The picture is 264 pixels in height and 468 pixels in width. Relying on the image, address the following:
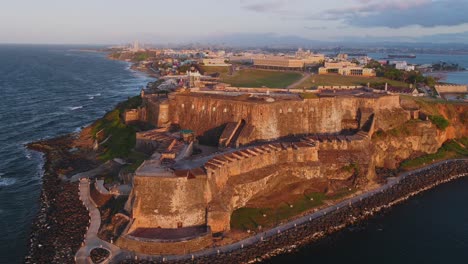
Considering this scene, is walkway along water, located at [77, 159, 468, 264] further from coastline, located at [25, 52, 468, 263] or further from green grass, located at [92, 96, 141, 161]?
green grass, located at [92, 96, 141, 161]

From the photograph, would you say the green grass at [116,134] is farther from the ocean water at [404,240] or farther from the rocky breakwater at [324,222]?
the ocean water at [404,240]

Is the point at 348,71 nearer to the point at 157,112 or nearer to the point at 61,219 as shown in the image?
the point at 157,112

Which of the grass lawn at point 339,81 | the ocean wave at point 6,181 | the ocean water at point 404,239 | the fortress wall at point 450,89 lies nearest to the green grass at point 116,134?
the ocean wave at point 6,181

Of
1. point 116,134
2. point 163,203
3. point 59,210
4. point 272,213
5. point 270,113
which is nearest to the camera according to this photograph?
point 163,203

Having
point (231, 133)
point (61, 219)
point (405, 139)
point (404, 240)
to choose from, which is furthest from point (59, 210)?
point (405, 139)

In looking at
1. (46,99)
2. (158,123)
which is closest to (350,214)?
(158,123)

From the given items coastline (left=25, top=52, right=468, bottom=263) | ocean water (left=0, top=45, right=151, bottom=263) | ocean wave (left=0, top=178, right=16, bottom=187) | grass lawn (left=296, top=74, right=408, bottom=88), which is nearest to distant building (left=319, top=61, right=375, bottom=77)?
grass lawn (left=296, top=74, right=408, bottom=88)
